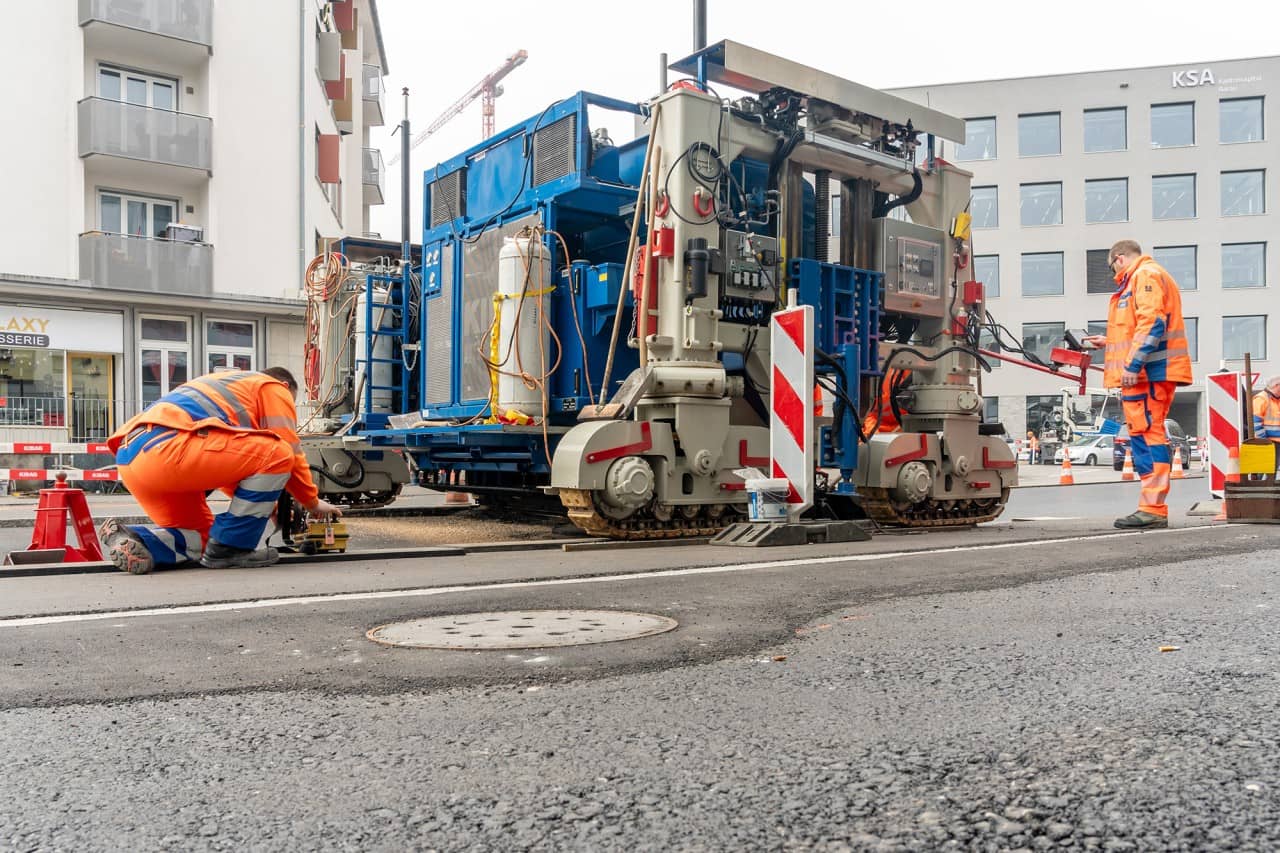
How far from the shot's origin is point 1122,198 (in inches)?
1924

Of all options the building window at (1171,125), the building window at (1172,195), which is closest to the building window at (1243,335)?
the building window at (1172,195)

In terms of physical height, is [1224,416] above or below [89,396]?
below

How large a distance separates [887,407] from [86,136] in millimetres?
19023

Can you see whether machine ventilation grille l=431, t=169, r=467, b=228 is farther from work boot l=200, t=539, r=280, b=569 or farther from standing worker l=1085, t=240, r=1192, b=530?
standing worker l=1085, t=240, r=1192, b=530

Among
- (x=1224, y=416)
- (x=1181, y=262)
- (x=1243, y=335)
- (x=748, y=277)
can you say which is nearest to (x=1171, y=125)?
(x=1181, y=262)

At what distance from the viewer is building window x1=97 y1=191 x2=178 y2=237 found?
76.8 feet

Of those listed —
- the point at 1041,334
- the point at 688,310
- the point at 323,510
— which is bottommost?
the point at 323,510

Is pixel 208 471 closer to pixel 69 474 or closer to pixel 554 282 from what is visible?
pixel 554 282

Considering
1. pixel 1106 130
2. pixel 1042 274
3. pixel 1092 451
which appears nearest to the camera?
pixel 1092 451

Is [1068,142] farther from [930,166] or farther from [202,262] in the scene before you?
[930,166]

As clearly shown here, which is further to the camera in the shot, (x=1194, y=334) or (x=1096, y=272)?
(x=1096, y=272)

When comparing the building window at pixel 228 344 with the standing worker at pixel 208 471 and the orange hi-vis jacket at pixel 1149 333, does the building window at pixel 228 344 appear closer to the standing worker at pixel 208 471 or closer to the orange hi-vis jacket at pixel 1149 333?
the standing worker at pixel 208 471

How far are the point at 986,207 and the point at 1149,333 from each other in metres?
44.4

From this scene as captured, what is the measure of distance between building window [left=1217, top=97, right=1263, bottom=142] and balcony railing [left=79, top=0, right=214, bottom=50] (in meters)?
41.3
